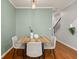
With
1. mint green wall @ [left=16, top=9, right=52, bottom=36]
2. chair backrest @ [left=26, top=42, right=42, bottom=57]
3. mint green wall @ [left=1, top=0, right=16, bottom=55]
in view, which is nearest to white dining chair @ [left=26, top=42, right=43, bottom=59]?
chair backrest @ [left=26, top=42, right=42, bottom=57]

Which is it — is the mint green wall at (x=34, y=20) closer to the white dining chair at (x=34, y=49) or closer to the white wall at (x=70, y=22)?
the white wall at (x=70, y=22)

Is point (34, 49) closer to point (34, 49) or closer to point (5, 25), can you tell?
point (34, 49)

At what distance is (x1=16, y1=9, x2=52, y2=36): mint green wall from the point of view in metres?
7.08

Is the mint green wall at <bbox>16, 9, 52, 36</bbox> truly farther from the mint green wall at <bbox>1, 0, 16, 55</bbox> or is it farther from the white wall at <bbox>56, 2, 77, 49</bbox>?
the mint green wall at <bbox>1, 0, 16, 55</bbox>

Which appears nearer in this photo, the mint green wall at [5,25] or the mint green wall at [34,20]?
the mint green wall at [5,25]

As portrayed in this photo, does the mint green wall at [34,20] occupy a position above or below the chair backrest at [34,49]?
above

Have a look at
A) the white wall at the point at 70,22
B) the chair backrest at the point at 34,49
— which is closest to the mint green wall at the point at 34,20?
the white wall at the point at 70,22

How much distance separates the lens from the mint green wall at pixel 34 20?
7078 mm

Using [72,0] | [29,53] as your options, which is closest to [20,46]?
[29,53]

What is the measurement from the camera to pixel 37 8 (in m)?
7.11

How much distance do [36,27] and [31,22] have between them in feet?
1.53

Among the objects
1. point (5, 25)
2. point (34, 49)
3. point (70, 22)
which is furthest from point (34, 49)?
point (70, 22)

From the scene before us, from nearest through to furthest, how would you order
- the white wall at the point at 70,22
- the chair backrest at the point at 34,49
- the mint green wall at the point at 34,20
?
the chair backrest at the point at 34,49 < the white wall at the point at 70,22 < the mint green wall at the point at 34,20

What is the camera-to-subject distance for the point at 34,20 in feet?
23.3
